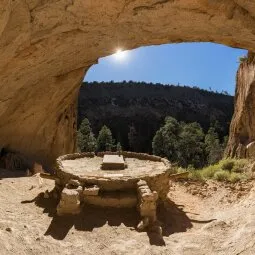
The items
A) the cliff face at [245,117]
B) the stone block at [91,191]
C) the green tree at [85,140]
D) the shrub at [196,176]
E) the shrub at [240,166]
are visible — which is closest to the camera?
the stone block at [91,191]

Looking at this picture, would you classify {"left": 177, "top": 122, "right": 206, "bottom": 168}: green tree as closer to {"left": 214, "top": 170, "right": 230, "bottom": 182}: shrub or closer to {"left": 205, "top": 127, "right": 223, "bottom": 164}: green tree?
{"left": 205, "top": 127, "right": 223, "bottom": 164}: green tree

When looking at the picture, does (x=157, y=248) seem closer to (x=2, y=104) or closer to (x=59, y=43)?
(x=59, y=43)

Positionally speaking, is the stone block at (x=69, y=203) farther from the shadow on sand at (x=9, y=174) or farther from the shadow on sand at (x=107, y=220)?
the shadow on sand at (x=9, y=174)

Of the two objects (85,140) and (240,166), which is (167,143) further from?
(240,166)

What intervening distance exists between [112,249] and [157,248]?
853mm

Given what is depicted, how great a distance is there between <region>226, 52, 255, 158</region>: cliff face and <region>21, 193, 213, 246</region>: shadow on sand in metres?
9.96

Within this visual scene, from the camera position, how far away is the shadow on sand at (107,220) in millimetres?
6699

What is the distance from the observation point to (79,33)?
987 centimetres

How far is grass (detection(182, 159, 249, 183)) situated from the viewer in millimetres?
11006

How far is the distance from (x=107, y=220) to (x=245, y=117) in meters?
13.2

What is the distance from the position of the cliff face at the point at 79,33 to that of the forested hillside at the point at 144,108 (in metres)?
41.0

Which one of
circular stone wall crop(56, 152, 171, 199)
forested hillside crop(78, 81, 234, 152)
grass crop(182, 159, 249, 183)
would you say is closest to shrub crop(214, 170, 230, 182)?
grass crop(182, 159, 249, 183)

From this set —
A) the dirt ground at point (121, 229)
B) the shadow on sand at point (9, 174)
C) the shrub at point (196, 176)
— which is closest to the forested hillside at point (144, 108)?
the shrub at point (196, 176)

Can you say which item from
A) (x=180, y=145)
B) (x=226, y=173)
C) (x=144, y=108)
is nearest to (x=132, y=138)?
(x=144, y=108)
